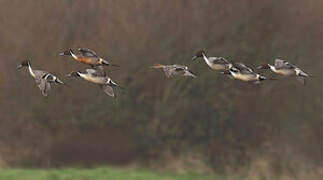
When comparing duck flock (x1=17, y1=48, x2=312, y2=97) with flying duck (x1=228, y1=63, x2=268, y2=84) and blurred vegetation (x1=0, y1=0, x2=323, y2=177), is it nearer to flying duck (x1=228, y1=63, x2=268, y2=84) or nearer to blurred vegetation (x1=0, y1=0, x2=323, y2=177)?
flying duck (x1=228, y1=63, x2=268, y2=84)

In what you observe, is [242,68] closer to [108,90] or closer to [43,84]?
[108,90]

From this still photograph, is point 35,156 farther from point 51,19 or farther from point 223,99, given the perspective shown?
point 223,99

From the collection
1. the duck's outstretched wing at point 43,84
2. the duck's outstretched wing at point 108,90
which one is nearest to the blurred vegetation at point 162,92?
the duck's outstretched wing at point 108,90

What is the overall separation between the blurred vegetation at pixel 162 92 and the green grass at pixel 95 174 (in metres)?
0.82

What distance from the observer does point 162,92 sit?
17.2 metres

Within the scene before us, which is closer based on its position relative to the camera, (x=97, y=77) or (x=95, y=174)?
(x=97, y=77)

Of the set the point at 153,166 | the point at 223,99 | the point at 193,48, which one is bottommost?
the point at 153,166

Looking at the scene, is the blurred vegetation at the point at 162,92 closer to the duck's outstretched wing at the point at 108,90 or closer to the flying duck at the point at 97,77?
the duck's outstretched wing at the point at 108,90

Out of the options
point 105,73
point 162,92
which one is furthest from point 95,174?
point 105,73

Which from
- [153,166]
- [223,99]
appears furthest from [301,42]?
[153,166]

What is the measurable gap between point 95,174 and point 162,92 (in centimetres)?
292

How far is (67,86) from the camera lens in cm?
1723

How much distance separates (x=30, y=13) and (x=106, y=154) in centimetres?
358

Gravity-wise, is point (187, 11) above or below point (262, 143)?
above
